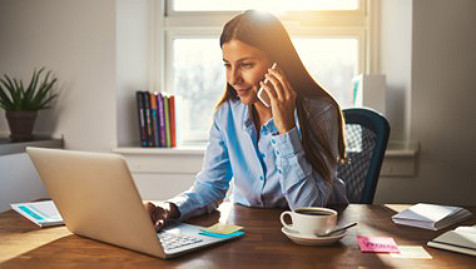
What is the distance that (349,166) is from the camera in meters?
1.90

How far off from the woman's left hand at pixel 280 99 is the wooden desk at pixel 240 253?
343 millimetres

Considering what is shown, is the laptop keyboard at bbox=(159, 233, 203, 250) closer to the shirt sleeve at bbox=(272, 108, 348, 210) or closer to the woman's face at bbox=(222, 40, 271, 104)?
the shirt sleeve at bbox=(272, 108, 348, 210)

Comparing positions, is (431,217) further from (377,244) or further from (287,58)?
(287,58)

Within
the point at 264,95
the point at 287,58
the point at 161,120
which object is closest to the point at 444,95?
the point at 287,58

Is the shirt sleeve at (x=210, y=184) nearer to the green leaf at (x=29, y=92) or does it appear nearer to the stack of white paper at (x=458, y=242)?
the stack of white paper at (x=458, y=242)

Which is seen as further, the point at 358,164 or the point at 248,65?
the point at 358,164

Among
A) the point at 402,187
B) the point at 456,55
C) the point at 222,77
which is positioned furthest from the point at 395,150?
the point at 222,77

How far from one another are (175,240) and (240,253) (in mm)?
153

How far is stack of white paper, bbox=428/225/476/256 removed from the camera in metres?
0.99

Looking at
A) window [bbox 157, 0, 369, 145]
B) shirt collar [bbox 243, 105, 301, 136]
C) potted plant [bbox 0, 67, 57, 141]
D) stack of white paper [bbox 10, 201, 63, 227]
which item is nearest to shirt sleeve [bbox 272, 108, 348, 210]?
shirt collar [bbox 243, 105, 301, 136]

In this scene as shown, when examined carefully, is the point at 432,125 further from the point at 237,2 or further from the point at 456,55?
the point at 237,2

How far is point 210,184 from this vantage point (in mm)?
1541

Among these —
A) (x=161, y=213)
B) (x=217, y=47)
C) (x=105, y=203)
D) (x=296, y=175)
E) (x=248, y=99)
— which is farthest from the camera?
(x=217, y=47)

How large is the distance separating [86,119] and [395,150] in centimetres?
161
